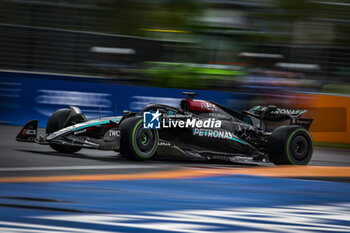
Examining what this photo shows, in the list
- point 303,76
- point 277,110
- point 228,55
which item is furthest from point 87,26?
point 277,110

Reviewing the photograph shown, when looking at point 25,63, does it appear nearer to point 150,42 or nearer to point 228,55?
point 150,42

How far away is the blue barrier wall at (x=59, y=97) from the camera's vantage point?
16.0m

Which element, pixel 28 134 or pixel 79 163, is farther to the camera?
pixel 28 134

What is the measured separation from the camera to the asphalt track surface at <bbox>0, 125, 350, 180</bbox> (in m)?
9.00

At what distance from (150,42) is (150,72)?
0.92 metres

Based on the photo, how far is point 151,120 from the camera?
10523 millimetres

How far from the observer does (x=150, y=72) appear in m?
19.4

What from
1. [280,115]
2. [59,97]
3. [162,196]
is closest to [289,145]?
[280,115]

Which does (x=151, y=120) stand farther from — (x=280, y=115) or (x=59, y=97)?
(x=59, y=97)

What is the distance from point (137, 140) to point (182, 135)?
88cm

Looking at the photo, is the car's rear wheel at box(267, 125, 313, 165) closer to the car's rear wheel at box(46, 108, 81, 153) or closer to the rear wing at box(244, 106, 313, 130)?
the rear wing at box(244, 106, 313, 130)

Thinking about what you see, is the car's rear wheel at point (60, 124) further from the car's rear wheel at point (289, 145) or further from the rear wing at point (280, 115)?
the car's rear wheel at point (289, 145)

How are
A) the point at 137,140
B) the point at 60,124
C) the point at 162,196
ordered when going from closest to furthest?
the point at 162,196 → the point at 137,140 → the point at 60,124

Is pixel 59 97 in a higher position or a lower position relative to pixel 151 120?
higher
